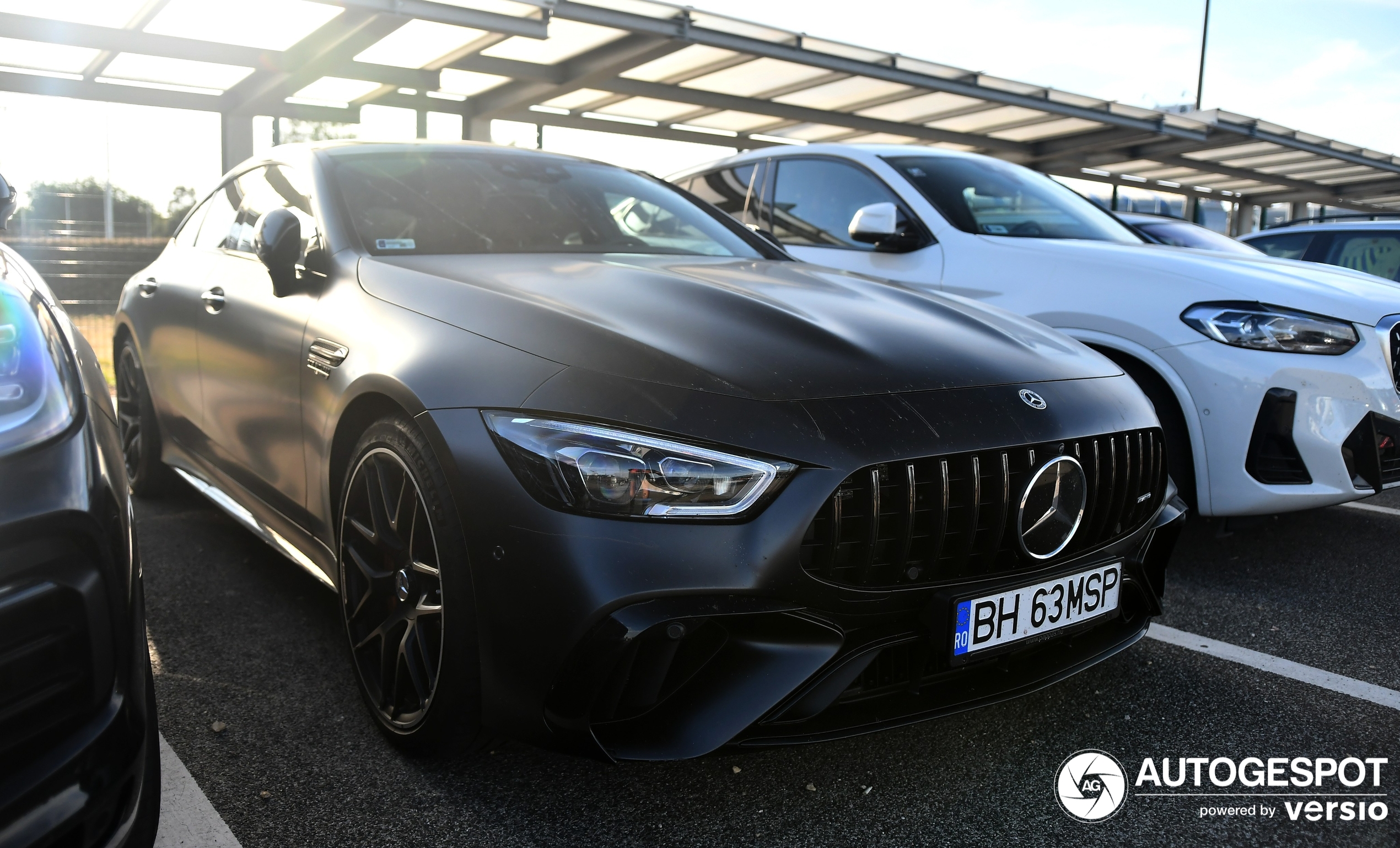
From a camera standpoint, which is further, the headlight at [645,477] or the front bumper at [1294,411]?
the front bumper at [1294,411]

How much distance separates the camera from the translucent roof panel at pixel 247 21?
8.95m

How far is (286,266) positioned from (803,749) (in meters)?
1.78

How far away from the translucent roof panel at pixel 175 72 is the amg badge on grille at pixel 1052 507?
10334mm

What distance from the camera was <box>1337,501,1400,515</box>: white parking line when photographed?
4.67 metres

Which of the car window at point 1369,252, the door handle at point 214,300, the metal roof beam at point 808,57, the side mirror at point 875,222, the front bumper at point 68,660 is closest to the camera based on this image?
the front bumper at point 68,660

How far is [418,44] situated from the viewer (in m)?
10.4

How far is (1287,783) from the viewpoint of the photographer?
2193 mm

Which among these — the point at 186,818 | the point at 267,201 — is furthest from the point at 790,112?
the point at 186,818

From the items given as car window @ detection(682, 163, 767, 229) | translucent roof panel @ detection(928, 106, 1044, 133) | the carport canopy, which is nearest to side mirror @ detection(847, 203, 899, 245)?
A: car window @ detection(682, 163, 767, 229)

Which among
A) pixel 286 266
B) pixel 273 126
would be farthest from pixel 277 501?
pixel 273 126

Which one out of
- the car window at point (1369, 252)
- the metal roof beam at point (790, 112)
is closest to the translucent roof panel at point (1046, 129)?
the metal roof beam at point (790, 112)

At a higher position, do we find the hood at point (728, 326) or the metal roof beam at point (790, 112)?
the metal roof beam at point (790, 112)

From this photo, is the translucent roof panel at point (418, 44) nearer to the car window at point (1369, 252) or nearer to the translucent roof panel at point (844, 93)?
the translucent roof panel at point (844, 93)

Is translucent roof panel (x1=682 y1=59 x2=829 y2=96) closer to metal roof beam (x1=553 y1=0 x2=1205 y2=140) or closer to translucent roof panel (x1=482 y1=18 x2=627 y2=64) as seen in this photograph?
metal roof beam (x1=553 y1=0 x2=1205 y2=140)
